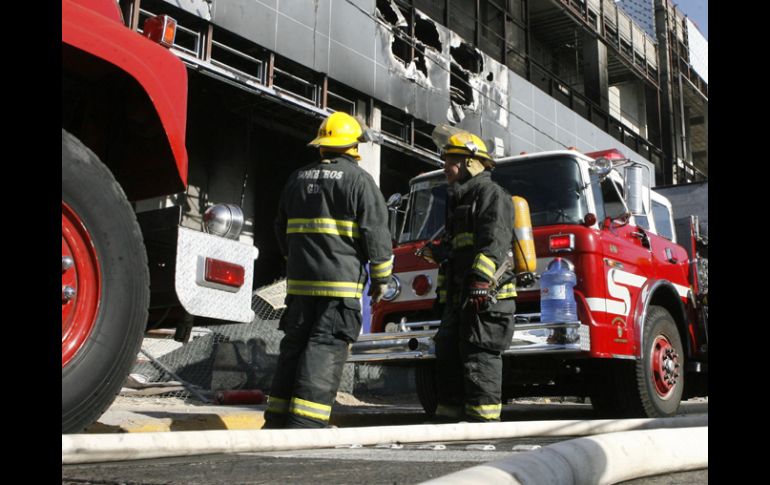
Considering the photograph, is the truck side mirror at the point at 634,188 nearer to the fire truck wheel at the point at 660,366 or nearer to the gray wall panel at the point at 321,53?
the fire truck wheel at the point at 660,366

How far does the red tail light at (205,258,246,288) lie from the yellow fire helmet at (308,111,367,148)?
144cm

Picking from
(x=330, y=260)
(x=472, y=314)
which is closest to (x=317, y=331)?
(x=330, y=260)

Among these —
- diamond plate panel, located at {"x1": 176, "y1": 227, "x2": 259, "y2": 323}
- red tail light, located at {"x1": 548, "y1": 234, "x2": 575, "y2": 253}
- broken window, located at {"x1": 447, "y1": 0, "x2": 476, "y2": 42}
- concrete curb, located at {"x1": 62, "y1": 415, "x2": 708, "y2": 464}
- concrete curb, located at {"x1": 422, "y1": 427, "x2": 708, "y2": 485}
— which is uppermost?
broken window, located at {"x1": 447, "y1": 0, "x2": 476, "y2": 42}

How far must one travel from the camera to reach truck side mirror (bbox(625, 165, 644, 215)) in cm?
591

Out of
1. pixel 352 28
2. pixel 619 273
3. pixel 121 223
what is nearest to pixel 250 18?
pixel 352 28

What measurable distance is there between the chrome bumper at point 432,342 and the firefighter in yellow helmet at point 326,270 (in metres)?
1.29

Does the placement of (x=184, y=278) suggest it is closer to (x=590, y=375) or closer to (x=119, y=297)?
(x=119, y=297)

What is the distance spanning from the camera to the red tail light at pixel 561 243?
5.78 meters

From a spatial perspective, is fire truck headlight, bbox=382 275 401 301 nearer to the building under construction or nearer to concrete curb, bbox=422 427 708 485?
the building under construction

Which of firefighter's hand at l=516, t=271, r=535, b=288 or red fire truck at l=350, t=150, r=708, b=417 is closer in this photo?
firefighter's hand at l=516, t=271, r=535, b=288

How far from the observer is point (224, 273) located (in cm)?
331

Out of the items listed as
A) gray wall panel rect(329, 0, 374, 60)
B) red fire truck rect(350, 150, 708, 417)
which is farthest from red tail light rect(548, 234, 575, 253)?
gray wall panel rect(329, 0, 374, 60)

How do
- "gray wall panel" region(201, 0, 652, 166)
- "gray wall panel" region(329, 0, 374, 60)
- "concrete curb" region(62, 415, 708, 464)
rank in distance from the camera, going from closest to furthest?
1. "concrete curb" region(62, 415, 708, 464)
2. "gray wall panel" region(201, 0, 652, 166)
3. "gray wall panel" region(329, 0, 374, 60)

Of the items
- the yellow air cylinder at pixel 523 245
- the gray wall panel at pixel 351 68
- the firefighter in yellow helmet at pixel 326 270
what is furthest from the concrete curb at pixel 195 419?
the gray wall panel at pixel 351 68
